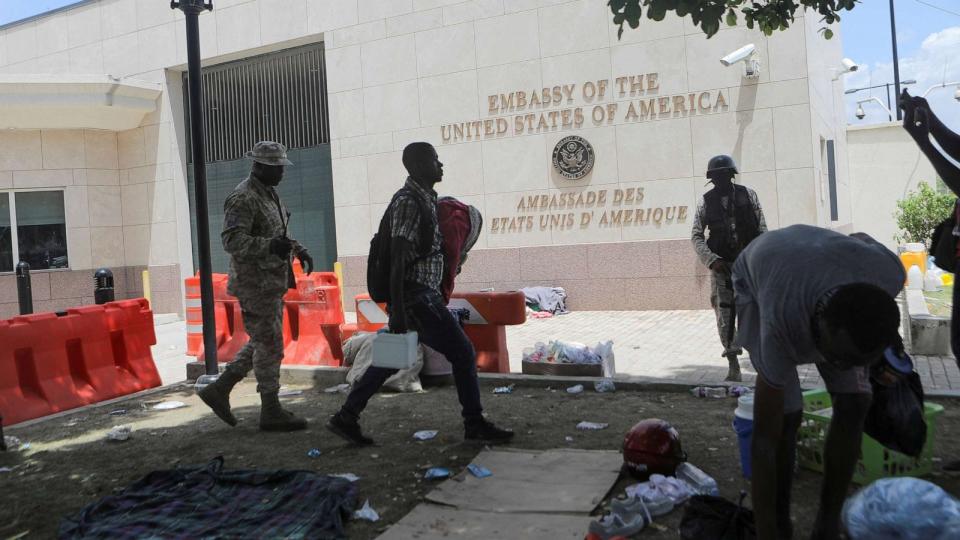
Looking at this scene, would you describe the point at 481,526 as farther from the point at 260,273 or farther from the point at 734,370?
the point at 734,370

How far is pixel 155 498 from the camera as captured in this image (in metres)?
4.04

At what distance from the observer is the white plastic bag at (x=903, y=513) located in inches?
100

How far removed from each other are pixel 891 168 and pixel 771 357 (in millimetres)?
21569

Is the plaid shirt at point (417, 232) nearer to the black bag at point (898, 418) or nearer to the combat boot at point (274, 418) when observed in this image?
the combat boot at point (274, 418)

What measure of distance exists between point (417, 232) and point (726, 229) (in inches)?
111

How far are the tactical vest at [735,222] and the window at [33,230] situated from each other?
586 inches

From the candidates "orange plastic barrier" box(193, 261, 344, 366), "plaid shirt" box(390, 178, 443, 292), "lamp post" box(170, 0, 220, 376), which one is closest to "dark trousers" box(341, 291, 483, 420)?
"plaid shirt" box(390, 178, 443, 292)

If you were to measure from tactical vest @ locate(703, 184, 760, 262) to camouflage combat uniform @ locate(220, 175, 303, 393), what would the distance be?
3.34 metres

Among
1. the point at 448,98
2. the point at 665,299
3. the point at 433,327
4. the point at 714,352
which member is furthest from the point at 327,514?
the point at 448,98

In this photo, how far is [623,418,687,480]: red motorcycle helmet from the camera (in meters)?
3.96

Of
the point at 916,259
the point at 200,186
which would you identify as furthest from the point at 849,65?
the point at 200,186

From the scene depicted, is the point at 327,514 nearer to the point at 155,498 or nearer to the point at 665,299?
the point at 155,498

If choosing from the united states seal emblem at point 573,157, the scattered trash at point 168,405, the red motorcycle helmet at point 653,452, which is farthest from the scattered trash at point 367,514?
the united states seal emblem at point 573,157

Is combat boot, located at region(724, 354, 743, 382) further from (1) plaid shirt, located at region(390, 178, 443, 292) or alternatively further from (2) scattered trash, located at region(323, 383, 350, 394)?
(2) scattered trash, located at region(323, 383, 350, 394)
